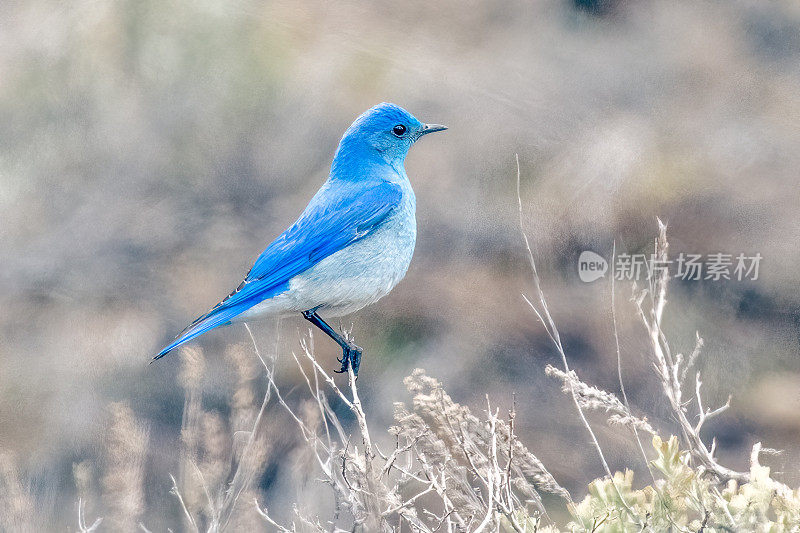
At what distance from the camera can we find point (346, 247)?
2434 mm

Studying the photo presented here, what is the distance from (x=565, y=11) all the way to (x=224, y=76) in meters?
1.94

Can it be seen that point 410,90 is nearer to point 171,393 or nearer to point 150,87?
point 150,87

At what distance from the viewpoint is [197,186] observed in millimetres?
4262

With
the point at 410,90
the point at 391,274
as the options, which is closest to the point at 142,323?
the point at 410,90

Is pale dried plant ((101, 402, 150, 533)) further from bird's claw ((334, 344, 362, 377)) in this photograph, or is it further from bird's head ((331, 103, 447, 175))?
bird's head ((331, 103, 447, 175))

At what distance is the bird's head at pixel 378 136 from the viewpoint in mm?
2602
